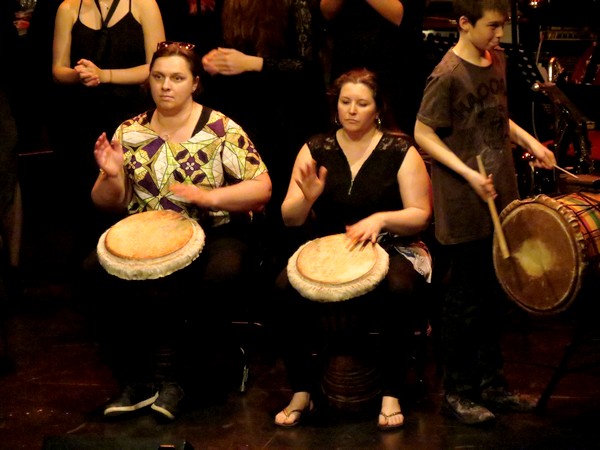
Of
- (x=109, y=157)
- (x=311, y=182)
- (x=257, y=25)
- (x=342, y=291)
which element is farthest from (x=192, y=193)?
(x=257, y=25)

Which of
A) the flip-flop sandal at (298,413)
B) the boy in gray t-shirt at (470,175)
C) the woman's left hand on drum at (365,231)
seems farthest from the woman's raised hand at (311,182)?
the flip-flop sandal at (298,413)

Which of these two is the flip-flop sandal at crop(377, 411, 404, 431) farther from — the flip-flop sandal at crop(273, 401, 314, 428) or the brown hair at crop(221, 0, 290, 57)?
the brown hair at crop(221, 0, 290, 57)

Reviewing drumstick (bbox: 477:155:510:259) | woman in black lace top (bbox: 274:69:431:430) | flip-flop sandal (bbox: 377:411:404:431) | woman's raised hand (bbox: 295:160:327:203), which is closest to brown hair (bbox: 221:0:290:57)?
woman in black lace top (bbox: 274:69:431:430)

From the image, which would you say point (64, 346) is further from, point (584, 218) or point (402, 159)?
point (584, 218)

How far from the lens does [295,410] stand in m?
3.96

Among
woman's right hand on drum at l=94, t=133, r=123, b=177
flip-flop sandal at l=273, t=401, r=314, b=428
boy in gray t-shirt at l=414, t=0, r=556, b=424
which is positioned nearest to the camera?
boy in gray t-shirt at l=414, t=0, r=556, b=424

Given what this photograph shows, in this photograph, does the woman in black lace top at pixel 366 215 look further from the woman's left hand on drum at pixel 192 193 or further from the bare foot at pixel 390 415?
the woman's left hand on drum at pixel 192 193

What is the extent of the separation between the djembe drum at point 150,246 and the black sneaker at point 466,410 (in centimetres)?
113

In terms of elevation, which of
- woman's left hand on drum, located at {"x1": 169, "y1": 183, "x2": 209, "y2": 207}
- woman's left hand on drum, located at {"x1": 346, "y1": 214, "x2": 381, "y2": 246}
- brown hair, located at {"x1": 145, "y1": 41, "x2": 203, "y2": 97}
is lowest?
woman's left hand on drum, located at {"x1": 346, "y1": 214, "x2": 381, "y2": 246}

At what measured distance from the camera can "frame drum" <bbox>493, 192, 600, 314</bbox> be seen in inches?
139

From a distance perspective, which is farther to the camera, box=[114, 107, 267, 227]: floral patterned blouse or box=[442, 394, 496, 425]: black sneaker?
box=[114, 107, 267, 227]: floral patterned blouse

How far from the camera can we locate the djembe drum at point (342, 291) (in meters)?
3.68

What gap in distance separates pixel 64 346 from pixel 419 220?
1891mm

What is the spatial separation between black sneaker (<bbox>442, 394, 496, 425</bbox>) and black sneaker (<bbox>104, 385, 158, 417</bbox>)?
117 centimetres
